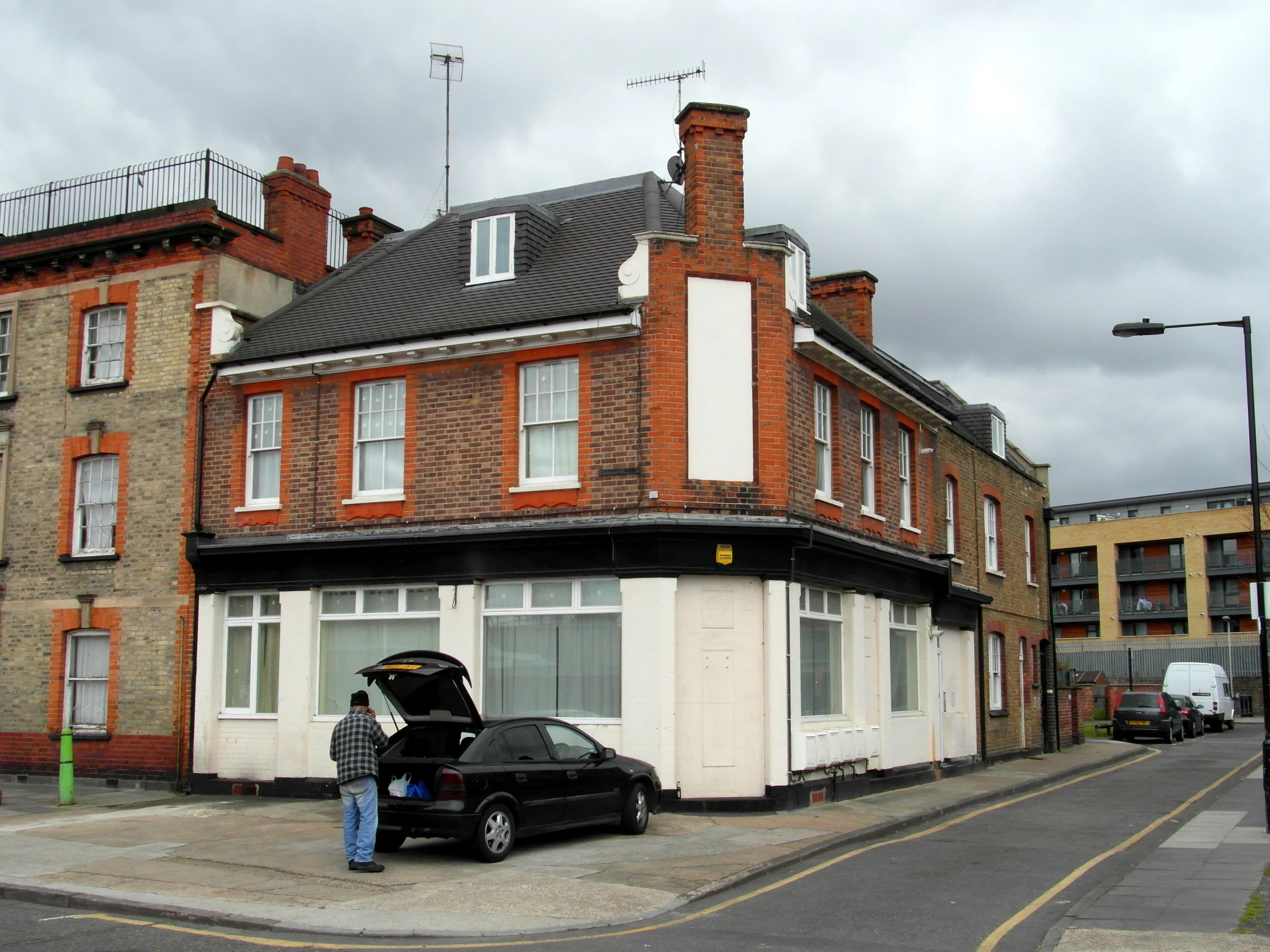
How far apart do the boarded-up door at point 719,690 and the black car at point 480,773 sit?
2.03 metres

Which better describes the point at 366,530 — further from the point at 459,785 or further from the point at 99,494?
the point at 459,785

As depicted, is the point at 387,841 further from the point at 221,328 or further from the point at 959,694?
the point at 959,694

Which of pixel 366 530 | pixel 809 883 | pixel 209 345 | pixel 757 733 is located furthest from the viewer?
pixel 209 345

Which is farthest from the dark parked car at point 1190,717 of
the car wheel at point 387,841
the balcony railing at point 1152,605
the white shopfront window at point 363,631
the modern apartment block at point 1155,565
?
the car wheel at point 387,841

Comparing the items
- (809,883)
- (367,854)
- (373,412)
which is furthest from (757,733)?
(373,412)

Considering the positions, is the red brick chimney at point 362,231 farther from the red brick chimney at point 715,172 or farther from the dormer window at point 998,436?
the dormer window at point 998,436

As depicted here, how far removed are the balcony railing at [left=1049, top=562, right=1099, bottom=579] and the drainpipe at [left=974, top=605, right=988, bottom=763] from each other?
58.4 m

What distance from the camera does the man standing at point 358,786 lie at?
1202 centimetres

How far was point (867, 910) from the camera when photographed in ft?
34.2

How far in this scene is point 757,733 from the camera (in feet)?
55.2

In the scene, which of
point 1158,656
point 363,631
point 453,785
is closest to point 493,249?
point 363,631

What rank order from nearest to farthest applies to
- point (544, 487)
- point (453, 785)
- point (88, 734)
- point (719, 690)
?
point (453, 785) < point (719, 690) < point (544, 487) < point (88, 734)

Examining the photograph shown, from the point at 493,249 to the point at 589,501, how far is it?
529 cm

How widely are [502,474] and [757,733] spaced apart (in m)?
5.33
